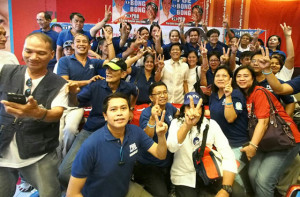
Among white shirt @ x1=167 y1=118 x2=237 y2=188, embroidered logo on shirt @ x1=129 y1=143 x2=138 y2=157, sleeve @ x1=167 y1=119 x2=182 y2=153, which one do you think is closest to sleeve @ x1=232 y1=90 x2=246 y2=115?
white shirt @ x1=167 y1=118 x2=237 y2=188

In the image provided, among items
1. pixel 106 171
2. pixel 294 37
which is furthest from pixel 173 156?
pixel 294 37

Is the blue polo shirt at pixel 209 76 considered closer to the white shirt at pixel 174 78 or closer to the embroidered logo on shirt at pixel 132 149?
the white shirt at pixel 174 78

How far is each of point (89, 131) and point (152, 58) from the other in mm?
1764

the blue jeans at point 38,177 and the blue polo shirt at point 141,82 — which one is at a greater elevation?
the blue polo shirt at point 141,82

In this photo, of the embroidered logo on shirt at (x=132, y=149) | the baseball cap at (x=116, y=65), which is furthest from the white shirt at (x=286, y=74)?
the embroidered logo on shirt at (x=132, y=149)

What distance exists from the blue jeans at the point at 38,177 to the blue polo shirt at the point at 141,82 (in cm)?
219

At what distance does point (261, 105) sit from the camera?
2.46 meters

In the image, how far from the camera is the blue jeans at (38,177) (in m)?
1.68

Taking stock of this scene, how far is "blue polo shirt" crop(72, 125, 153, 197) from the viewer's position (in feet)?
5.55

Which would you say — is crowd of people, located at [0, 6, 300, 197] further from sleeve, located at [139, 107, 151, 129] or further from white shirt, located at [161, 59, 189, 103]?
white shirt, located at [161, 59, 189, 103]

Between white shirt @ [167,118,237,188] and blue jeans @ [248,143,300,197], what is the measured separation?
1.28 feet

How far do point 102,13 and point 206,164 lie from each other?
566cm

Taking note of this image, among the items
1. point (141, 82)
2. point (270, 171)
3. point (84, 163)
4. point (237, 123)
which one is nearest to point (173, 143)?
point (84, 163)

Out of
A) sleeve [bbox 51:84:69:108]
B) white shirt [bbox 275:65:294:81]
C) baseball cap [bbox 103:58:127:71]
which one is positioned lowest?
sleeve [bbox 51:84:69:108]
